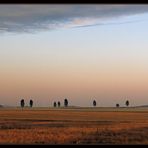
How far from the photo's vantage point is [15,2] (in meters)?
2.83

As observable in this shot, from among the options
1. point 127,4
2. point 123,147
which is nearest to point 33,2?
point 127,4

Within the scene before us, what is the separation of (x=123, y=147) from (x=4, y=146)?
0.78 m

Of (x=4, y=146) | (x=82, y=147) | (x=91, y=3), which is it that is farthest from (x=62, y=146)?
(x=91, y=3)

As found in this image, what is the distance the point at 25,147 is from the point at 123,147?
644 mm

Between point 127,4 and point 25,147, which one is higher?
point 127,4

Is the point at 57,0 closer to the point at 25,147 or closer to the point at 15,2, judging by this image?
the point at 15,2

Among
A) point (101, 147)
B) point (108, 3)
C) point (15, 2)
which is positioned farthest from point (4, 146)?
point (108, 3)

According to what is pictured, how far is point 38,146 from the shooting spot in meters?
2.78

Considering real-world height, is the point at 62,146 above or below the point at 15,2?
below

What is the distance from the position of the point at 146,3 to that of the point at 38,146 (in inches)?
46.3

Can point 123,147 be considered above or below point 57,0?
below

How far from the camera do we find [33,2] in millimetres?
2793

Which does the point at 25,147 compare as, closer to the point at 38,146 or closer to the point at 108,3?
the point at 38,146

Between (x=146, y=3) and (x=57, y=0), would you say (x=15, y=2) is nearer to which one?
(x=57, y=0)
